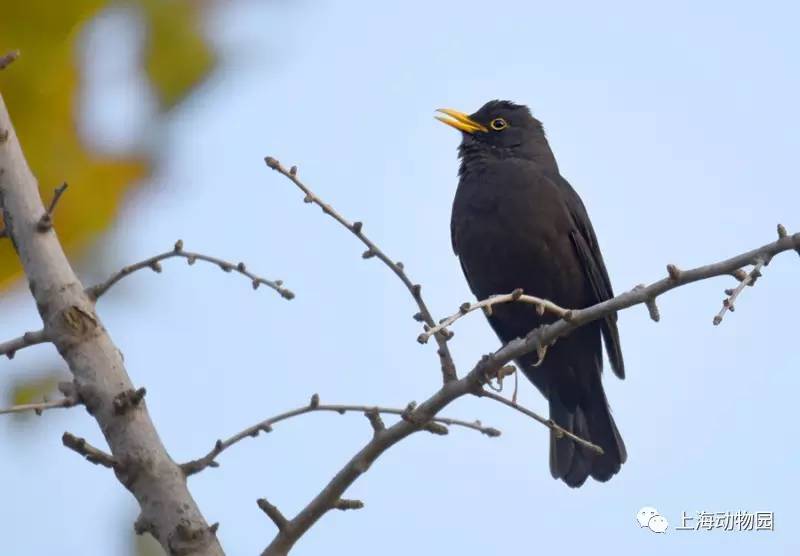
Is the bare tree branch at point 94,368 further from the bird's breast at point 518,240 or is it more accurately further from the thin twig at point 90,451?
the bird's breast at point 518,240

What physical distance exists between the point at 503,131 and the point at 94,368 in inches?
177

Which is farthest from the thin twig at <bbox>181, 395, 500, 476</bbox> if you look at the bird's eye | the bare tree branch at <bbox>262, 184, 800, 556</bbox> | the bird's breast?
the bird's eye

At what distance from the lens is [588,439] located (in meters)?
6.14

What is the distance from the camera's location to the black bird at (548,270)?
5.64 m

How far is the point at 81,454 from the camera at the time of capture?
242 centimetres

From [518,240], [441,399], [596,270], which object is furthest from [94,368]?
[596,270]

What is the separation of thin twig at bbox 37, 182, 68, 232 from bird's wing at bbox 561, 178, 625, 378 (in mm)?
3860

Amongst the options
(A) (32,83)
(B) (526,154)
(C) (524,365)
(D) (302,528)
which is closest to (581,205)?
(B) (526,154)

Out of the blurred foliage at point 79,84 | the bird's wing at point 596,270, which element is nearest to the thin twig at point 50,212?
the blurred foliage at point 79,84

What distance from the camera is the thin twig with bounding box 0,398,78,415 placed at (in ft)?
6.81

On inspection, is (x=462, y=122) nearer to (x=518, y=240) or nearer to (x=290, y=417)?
(x=518, y=240)

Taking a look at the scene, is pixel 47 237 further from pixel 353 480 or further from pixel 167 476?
pixel 353 480

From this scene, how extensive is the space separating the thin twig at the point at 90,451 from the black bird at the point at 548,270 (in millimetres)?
3472

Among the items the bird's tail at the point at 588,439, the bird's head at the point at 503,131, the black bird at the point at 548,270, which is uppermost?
the bird's head at the point at 503,131
